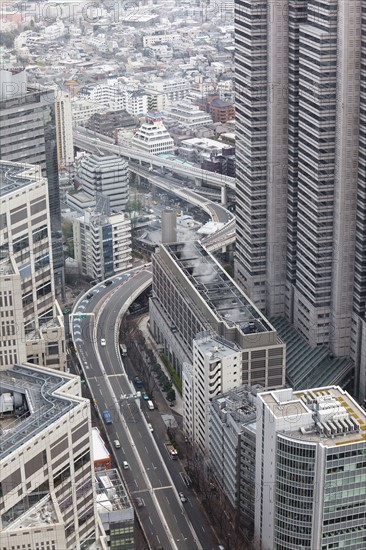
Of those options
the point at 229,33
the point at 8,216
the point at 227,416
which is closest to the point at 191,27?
the point at 229,33

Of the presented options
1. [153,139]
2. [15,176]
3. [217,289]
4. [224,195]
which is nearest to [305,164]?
[217,289]

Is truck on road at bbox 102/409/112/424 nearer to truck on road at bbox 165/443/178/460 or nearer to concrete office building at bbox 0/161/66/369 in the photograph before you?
truck on road at bbox 165/443/178/460

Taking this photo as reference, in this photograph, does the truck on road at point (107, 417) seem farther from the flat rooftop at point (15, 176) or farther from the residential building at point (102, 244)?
the flat rooftop at point (15, 176)

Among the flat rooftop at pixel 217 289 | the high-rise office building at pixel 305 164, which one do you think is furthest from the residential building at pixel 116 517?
the high-rise office building at pixel 305 164

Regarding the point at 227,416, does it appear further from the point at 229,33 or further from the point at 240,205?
the point at 229,33

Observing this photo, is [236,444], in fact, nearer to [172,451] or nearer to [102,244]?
[172,451]
